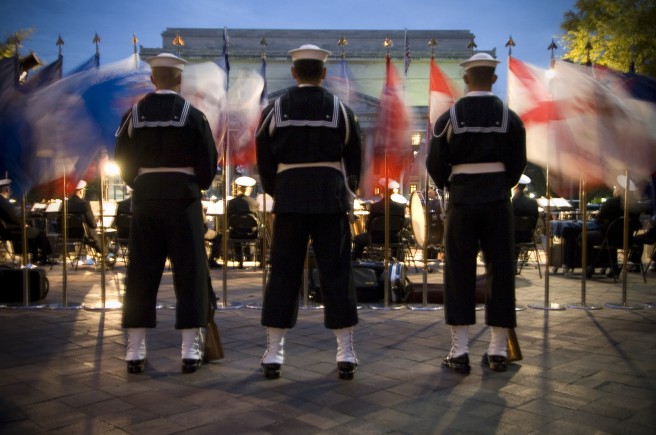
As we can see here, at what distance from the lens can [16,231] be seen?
38.7 feet

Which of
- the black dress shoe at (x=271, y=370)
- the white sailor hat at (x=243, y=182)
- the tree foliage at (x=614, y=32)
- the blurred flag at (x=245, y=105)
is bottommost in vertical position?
the black dress shoe at (x=271, y=370)

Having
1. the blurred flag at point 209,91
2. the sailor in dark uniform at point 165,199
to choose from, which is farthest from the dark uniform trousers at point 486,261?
the blurred flag at point 209,91

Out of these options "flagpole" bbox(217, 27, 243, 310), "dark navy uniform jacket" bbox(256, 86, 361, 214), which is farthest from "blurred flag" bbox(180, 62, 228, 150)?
"dark navy uniform jacket" bbox(256, 86, 361, 214)

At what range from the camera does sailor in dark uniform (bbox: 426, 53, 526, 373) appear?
4344 mm

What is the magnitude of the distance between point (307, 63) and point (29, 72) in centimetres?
503

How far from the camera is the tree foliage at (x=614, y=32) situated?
828 inches

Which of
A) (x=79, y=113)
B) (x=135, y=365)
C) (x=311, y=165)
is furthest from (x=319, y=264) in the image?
(x=79, y=113)

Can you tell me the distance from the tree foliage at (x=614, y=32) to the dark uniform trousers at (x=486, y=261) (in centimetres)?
1718

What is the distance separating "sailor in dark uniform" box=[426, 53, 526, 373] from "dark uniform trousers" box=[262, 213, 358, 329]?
28.0 inches

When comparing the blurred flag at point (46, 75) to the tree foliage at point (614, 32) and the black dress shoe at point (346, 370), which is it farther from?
the tree foliage at point (614, 32)

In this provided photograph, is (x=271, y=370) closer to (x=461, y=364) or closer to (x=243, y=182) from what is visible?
(x=461, y=364)

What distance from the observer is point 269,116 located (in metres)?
4.27

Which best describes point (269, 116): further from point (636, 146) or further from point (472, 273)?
point (636, 146)

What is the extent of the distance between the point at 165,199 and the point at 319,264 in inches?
40.8
